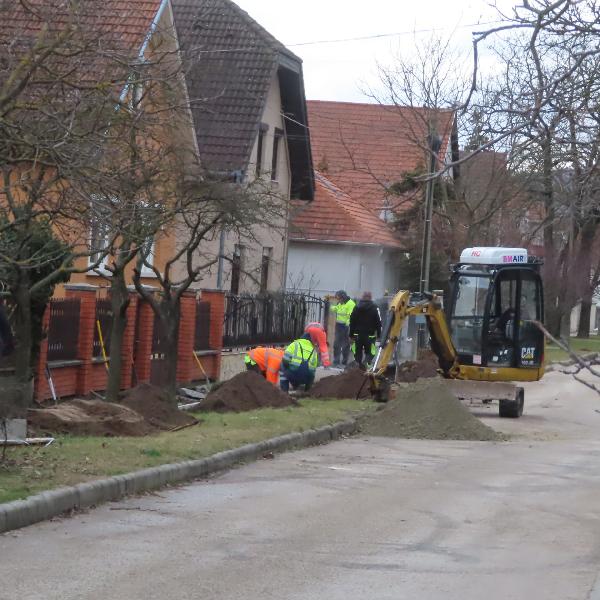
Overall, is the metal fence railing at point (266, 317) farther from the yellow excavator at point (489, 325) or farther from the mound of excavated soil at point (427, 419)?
the mound of excavated soil at point (427, 419)

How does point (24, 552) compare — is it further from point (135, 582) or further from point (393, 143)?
point (393, 143)

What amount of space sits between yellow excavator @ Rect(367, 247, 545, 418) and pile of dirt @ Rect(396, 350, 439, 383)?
4.26m

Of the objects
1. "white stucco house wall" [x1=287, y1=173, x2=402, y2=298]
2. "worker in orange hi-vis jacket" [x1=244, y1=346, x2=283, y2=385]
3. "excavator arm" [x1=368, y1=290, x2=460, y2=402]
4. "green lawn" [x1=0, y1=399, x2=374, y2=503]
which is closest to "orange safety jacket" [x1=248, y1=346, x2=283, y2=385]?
"worker in orange hi-vis jacket" [x1=244, y1=346, x2=283, y2=385]

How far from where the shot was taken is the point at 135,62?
1095 centimetres

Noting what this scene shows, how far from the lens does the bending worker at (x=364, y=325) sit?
87.6 feet

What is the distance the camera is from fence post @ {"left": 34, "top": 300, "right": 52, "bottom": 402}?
17.6 meters

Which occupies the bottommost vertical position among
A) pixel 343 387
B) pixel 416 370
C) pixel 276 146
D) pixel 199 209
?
pixel 343 387

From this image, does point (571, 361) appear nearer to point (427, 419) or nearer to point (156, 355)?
point (427, 419)

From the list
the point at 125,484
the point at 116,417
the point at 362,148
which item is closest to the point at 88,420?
the point at 116,417

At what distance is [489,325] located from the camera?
2233 cm

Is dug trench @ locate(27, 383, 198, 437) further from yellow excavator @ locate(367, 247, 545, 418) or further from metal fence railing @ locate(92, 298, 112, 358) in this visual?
yellow excavator @ locate(367, 247, 545, 418)

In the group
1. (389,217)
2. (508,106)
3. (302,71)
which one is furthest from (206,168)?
(389,217)

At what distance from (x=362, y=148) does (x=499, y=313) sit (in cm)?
2081

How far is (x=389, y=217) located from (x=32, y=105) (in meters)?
31.9
